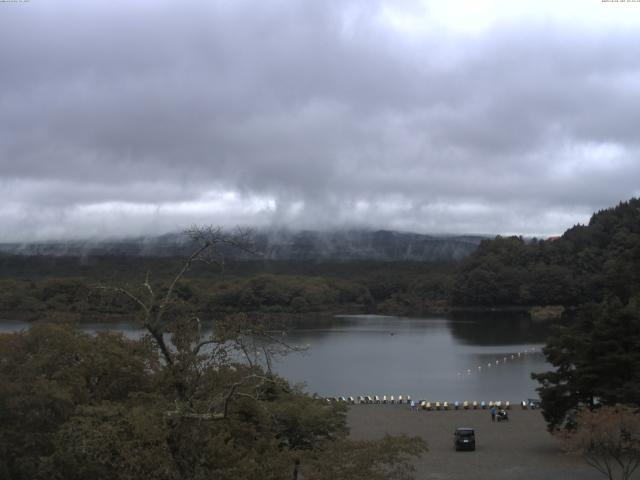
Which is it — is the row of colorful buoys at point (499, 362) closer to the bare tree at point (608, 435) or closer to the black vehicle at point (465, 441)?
Answer: the black vehicle at point (465, 441)

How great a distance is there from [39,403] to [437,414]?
2340cm

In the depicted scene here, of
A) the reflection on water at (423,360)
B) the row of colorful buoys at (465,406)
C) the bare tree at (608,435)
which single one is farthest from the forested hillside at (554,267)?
the bare tree at (608,435)

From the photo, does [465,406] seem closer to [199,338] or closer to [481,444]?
[481,444]

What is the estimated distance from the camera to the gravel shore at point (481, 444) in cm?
2097

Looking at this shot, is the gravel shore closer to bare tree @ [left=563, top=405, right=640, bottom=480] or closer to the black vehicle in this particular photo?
the black vehicle

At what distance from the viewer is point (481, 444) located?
2570 cm

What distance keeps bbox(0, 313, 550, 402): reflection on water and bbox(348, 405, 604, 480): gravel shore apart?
529 centimetres

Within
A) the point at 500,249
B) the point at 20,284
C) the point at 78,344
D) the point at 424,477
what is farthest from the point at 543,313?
the point at 78,344

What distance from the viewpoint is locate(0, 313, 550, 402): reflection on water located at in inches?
1766

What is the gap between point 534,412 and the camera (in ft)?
109

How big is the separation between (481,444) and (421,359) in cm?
3378

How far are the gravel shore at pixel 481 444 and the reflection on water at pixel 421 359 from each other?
529cm

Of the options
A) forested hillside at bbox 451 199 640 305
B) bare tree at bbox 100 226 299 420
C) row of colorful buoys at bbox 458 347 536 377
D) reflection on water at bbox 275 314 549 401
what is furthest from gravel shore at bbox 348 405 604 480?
forested hillside at bbox 451 199 640 305

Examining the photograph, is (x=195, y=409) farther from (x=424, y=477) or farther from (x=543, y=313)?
(x=543, y=313)
